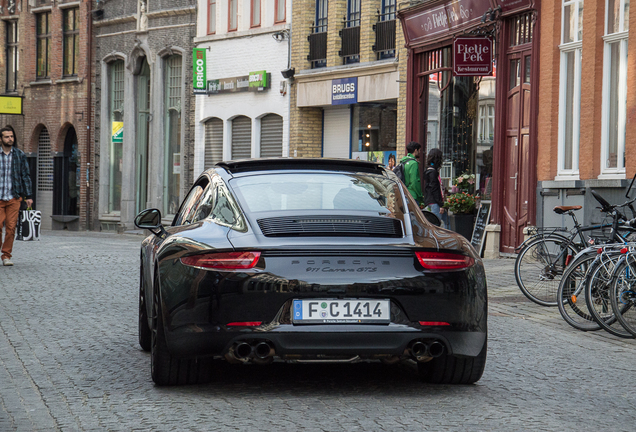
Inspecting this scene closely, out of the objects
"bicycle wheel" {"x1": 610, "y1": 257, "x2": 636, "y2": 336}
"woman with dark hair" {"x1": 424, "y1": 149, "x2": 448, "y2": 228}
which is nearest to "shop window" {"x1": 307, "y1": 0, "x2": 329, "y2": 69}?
"woman with dark hair" {"x1": 424, "y1": 149, "x2": 448, "y2": 228}

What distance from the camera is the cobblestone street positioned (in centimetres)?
548

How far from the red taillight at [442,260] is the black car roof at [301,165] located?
110 centimetres

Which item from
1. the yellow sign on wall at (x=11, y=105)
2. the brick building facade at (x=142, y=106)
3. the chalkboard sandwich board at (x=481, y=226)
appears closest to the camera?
the chalkboard sandwich board at (x=481, y=226)

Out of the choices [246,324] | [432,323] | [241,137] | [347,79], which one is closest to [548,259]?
[432,323]

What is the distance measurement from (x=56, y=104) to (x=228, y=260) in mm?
34041

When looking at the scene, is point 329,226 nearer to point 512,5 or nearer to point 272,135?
point 512,5

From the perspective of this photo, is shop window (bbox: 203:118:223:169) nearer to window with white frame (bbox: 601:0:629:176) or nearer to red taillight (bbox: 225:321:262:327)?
window with white frame (bbox: 601:0:629:176)

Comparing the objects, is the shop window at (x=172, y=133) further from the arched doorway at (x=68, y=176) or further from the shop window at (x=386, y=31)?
the shop window at (x=386, y=31)

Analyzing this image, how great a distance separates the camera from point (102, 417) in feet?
18.3

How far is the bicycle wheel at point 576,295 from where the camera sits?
959 cm

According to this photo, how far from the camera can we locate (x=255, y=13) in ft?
101

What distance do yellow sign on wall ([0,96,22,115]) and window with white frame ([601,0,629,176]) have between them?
28.1 metres

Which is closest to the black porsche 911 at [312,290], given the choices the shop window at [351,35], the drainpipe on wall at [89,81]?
the shop window at [351,35]

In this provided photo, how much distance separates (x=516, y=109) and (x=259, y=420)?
1436 cm
